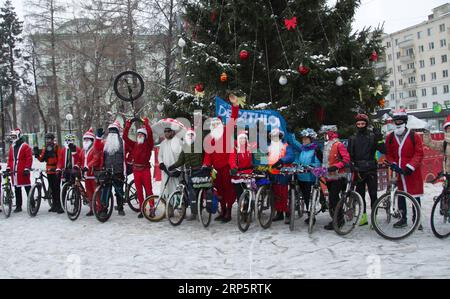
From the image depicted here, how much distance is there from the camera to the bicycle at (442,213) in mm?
6500

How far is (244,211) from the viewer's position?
753 centimetres

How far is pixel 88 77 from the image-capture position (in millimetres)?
29328

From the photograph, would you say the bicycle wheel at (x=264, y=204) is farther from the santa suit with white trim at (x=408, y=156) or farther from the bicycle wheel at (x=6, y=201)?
the bicycle wheel at (x=6, y=201)

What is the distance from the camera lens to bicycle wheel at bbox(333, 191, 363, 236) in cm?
692

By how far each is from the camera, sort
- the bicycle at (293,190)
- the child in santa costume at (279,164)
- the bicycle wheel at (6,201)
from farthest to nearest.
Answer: the bicycle wheel at (6,201) → the child in santa costume at (279,164) → the bicycle at (293,190)

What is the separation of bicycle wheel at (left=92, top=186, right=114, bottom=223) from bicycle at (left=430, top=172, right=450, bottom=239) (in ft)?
20.3

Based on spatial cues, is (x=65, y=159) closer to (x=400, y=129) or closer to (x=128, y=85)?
(x=128, y=85)

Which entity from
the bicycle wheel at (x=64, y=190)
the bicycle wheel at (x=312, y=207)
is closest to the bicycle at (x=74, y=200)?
the bicycle wheel at (x=64, y=190)

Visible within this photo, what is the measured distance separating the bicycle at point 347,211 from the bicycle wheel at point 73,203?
558cm

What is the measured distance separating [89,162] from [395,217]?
21.9ft

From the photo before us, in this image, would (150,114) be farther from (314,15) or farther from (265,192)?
(265,192)

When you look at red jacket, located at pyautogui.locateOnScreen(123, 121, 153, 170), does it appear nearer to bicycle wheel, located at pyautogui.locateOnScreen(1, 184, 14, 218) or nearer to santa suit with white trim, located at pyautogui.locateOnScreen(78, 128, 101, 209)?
santa suit with white trim, located at pyautogui.locateOnScreen(78, 128, 101, 209)

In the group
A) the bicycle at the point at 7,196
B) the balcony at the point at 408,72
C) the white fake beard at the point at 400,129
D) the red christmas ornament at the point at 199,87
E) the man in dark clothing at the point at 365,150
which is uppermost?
the balcony at the point at 408,72

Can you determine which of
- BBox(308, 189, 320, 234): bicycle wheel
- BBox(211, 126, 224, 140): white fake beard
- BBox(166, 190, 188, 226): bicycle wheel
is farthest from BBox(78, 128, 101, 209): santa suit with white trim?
BBox(308, 189, 320, 234): bicycle wheel
